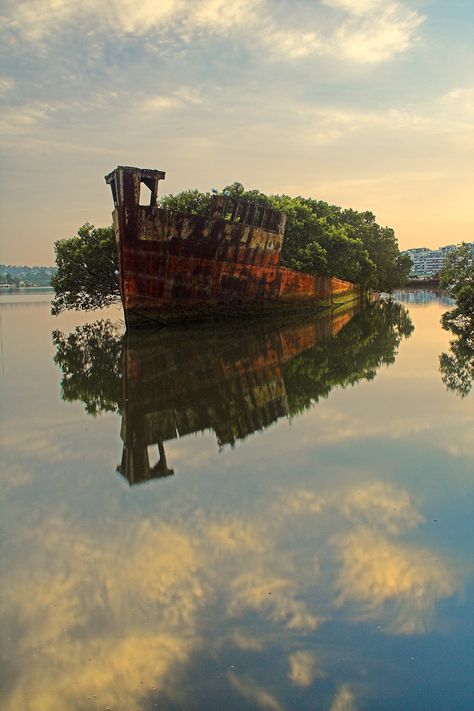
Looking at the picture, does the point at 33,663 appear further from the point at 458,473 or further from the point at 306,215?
the point at 306,215

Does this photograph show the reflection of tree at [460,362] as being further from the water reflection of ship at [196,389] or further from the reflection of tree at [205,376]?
the water reflection of ship at [196,389]

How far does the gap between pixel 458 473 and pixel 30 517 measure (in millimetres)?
4602

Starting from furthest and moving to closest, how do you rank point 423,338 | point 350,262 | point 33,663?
point 350,262, point 423,338, point 33,663

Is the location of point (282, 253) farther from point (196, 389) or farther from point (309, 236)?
point (196, 389)

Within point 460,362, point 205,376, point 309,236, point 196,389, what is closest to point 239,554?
point 196,389

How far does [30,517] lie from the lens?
Answer: 5.81m

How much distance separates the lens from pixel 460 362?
1571 centimetres

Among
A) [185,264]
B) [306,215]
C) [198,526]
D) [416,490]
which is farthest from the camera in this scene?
[306,215]

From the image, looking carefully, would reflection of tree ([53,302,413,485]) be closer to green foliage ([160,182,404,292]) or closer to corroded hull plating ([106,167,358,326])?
corroded hull plating ([106,167,358,326])

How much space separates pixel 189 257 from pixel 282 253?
14564 millimetres

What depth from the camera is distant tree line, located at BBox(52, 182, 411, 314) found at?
33.5 m

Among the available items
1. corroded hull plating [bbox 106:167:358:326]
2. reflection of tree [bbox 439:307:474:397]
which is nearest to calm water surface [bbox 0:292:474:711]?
reflection of tree [bbox 439:307:474:397]

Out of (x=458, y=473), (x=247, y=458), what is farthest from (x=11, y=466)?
(x=458, y=473)

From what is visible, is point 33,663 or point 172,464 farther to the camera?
point 172,464
